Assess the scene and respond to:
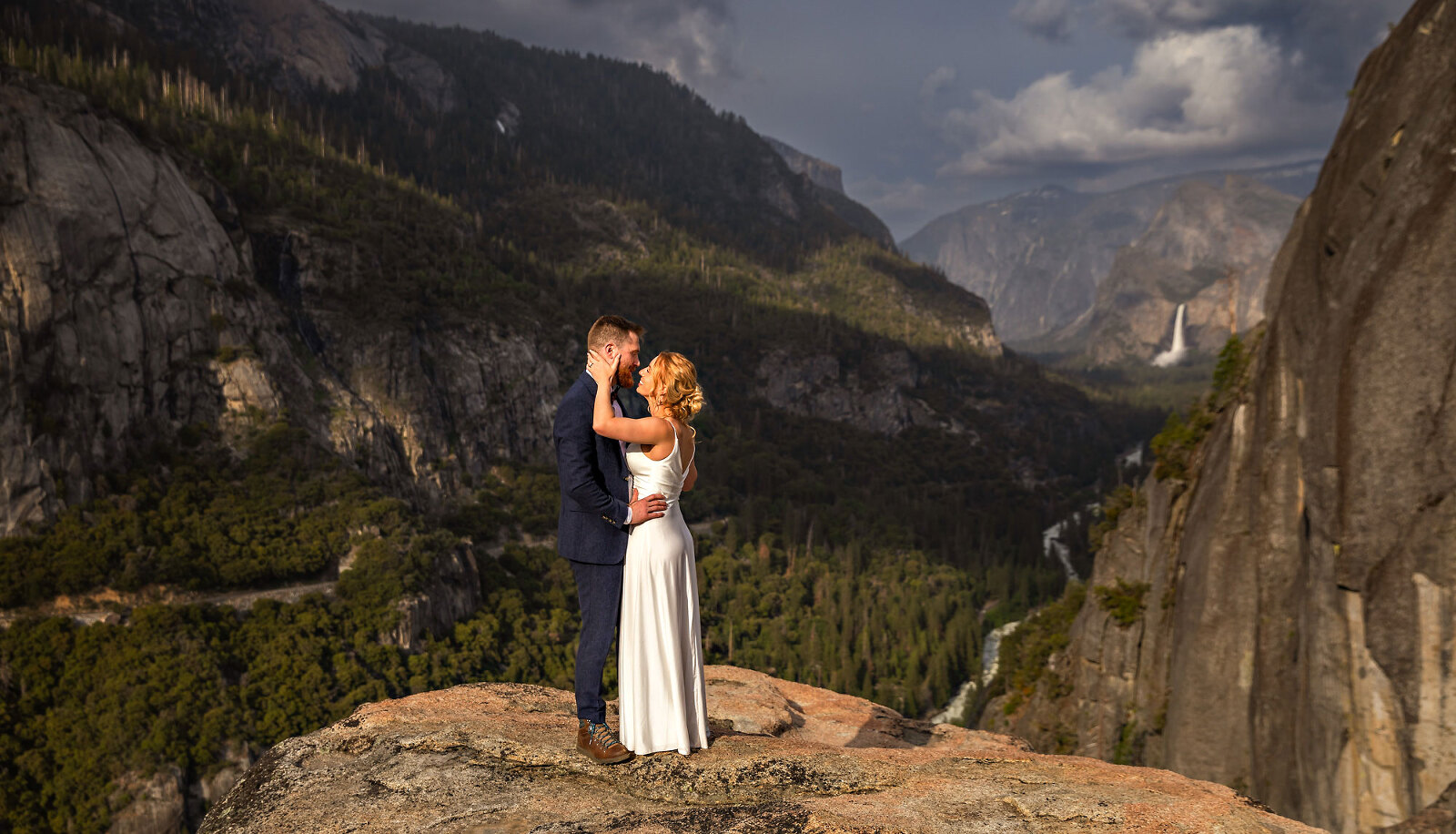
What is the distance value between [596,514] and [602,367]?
5.54ft

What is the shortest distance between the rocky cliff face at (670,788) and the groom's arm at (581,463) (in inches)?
118

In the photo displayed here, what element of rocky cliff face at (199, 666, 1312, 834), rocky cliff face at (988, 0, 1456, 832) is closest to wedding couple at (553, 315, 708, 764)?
rocky cliff face at (199, 666, 1312, 834)

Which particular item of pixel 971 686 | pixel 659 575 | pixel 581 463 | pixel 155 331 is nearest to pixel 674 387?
pixel 581 463

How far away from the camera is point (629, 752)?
377 inches

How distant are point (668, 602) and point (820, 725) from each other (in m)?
6.45

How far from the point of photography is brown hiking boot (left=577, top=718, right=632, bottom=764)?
9.45 meters

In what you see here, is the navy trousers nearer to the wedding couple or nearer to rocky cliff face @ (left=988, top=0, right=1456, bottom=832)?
the wedding couple


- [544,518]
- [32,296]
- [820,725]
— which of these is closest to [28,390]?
[32,296]

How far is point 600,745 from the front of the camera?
9.52m

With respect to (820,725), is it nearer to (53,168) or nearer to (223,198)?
(53,168)

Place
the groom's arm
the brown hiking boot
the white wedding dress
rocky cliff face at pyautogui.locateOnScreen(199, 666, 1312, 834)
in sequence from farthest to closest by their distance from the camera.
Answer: the brown hiking boot
the white wedding dress
the groom's arm
rocky cliff face at pyautogui.locateOnScreen(199, 666, 1312, 834)

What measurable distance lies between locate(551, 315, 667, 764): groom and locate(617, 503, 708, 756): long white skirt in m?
0.20

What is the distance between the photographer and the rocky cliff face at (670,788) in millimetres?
8055

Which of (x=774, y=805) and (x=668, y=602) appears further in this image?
→ (x=668, y=602)
